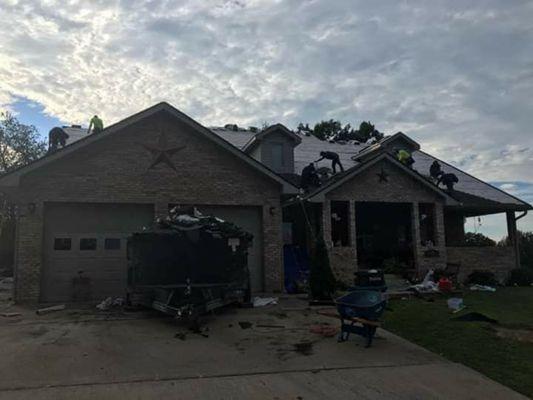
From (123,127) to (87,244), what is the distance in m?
3.68

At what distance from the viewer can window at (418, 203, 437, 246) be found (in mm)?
20703

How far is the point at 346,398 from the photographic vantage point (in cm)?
639

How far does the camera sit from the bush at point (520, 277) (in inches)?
814

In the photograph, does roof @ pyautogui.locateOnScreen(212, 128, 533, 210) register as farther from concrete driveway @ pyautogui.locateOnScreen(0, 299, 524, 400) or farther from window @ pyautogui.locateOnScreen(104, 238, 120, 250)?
concrete driveway @ pyautogui.locateOnScreen(0, 299, 524, 400)

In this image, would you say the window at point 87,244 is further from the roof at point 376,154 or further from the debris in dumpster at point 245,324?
the roof at point 376,154

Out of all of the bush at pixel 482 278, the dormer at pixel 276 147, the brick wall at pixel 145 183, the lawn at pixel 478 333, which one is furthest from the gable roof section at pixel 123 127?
the bush at pixel 482 278

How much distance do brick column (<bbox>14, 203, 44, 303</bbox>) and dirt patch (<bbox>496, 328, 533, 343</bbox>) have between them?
39.1ft

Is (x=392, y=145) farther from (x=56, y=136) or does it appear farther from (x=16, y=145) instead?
(x=16, y=145)

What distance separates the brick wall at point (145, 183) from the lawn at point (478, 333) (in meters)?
5.54

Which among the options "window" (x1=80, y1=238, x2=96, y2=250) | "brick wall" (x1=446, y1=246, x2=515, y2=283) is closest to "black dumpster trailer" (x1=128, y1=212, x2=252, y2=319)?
"window" (x1=80, y1=238, x2=96, y2=250)

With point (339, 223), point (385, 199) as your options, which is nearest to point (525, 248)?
point (385, 199)

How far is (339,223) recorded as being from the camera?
20.8 metres

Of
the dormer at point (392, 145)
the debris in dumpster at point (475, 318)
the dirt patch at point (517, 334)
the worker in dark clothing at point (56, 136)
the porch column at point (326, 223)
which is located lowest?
the dirt patch at point (517, 334)

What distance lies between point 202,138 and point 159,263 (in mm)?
6138
